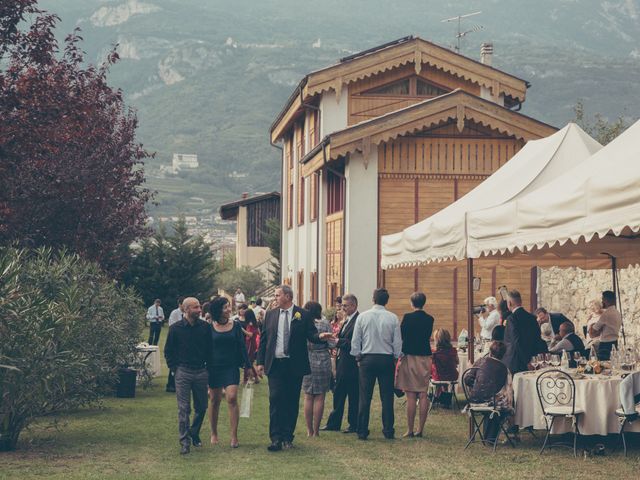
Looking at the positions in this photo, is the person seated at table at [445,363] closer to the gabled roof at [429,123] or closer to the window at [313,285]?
the gabled roof at [429,123]

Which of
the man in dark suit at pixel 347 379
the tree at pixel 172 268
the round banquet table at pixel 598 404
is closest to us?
the round banquet table at pixel 598 404

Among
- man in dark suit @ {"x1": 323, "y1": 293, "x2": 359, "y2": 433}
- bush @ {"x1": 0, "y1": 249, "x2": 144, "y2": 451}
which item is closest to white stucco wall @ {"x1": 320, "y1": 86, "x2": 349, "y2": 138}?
bush @ {"x1": 0, "y1": 249, "x2": 144, "y2": 451}

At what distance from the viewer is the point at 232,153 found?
7175 inches

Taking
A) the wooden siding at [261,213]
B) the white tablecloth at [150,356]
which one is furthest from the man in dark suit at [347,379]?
the wooden siding at [261,213]

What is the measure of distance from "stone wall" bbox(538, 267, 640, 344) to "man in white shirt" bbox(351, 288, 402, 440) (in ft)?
34.8

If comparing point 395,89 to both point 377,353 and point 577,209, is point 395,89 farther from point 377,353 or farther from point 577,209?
point 577,209

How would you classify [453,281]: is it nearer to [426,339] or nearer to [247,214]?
[426,339]

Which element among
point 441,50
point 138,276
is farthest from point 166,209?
point 441,50

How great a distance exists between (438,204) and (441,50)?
6689mm

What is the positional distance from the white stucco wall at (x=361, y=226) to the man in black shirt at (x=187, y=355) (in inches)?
558

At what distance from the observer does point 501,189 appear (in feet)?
48.8

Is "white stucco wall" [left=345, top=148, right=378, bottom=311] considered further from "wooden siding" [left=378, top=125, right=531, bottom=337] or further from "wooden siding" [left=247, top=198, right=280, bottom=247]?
"wooden siding" [left=247, top=198, right=280, bottom=247]

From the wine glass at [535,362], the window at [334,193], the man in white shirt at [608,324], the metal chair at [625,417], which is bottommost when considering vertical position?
the metal chair at [625,417]

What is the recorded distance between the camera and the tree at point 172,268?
51.8 meters
